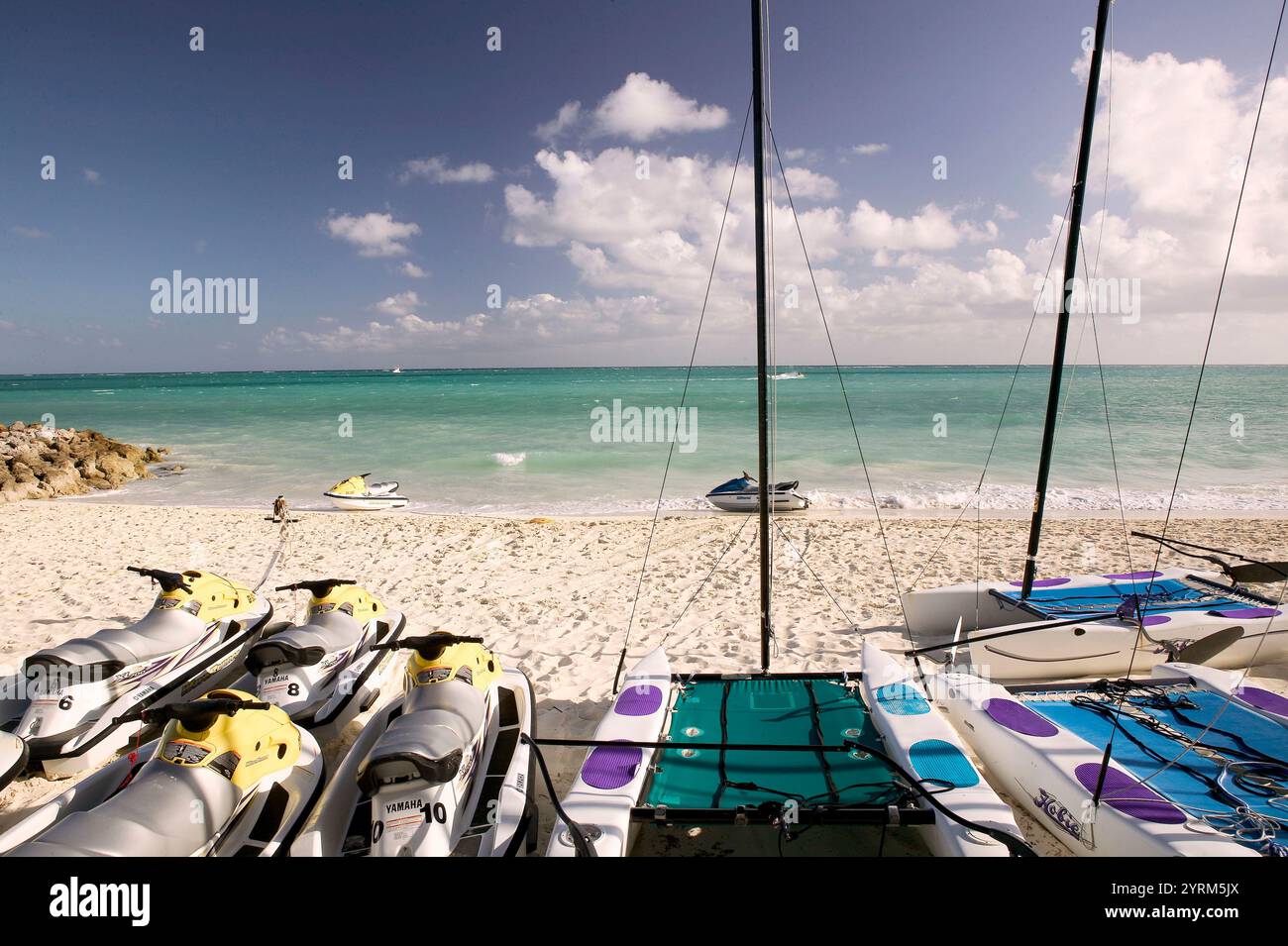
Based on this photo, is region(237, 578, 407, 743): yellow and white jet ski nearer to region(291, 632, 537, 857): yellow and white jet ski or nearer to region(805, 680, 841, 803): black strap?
region(291, 632, 537, 857): yellow and white jet ski

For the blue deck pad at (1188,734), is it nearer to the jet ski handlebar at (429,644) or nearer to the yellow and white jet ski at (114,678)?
the jet ski handlebar at (429,644)

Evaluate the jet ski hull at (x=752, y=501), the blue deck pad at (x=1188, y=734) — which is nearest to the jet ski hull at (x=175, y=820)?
the blue deck pad at (x=1188, y=734)

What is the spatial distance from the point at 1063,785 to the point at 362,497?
46.3ft

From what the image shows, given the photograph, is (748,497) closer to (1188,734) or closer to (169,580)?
(1188,734)

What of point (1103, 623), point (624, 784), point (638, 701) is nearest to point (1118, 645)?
point (1103, 623)

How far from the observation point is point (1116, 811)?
10.4 ft

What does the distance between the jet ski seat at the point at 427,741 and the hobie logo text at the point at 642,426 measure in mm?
16801

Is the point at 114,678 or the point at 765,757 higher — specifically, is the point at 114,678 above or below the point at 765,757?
above

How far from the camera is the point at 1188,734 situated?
13.6 ft

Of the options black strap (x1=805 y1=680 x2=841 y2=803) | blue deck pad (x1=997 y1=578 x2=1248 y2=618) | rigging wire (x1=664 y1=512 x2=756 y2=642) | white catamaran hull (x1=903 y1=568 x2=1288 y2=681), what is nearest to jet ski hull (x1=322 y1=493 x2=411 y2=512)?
rigging wire (x1=664 y1=512 x2=756 y2=642)

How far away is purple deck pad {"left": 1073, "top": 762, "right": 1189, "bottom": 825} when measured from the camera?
10.2ft

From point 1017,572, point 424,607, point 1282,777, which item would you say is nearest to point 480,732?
point 424,607

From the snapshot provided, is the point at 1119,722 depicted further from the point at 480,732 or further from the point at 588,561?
the point at 588,561
